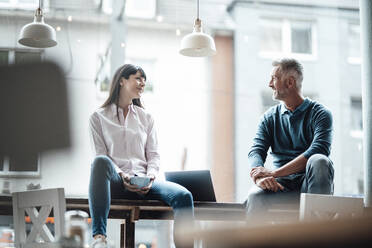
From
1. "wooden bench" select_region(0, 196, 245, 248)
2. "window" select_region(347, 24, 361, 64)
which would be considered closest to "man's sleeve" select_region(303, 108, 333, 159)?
"wooden bench" select_region(0, 196, 245, 248)

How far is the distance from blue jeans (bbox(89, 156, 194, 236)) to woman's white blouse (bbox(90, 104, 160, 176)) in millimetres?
147

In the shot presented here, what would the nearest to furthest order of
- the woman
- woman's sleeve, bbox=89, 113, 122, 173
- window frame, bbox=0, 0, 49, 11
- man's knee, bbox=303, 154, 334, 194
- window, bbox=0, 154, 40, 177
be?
the woman < man's knee, bbox=303, 154, 334, 194 < woman's sleeve, bbox=89, 113, 122, 173 < window, bbox=0, 154, 40, 177 < window frame, bbox=0, 0, 49, 11

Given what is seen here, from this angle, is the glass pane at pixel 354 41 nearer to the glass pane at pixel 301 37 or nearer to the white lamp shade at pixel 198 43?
the glass pane at pixel 301 37

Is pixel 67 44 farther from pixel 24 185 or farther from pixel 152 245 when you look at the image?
pixel 152 245

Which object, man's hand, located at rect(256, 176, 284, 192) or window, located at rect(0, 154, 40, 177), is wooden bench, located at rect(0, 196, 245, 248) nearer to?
man's hand, located at rect(256, 176, 284, 192)

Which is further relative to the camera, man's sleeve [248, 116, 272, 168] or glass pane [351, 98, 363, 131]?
glass pane [351, 98, 363, 131]

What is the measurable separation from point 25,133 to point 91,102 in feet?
2.17

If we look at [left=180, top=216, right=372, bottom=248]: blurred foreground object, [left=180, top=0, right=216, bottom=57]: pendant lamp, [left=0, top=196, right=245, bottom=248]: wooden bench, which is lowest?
[left=0, top=196, right=245, bottom=248]: wooden bench

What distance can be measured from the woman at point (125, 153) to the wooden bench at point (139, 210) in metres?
0.07

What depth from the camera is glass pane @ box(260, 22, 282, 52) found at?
5562 millimetres

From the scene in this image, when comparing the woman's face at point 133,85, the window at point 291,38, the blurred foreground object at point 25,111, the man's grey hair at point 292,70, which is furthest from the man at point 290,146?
the window at point 291,38

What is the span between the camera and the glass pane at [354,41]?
18.8 ft

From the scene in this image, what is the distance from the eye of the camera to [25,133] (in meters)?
4.37

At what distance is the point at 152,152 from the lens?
3.18 meters
